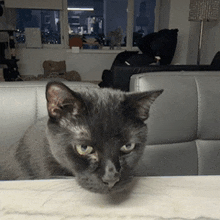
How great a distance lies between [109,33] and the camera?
17.4 ft

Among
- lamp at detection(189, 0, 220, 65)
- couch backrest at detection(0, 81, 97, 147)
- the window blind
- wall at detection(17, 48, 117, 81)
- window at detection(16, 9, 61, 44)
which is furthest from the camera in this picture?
wall at detection(17, 48, 117, 81)

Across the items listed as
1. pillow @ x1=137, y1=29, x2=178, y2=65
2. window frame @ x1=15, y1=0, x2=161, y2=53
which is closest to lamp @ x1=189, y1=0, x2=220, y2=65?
pillow @ x1=137, y1=29, x2=178, y2=65

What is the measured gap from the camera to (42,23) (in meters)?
5.17

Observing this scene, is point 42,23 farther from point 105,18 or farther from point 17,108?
point 17,108

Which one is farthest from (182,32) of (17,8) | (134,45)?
(17,8)

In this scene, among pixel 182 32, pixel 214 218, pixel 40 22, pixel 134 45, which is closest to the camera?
pixel 214 218

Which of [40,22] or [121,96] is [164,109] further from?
[40,22]

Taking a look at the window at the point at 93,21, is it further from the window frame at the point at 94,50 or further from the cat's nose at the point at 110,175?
the cat's nose at the point at 110,175

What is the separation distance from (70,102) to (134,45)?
208 inches

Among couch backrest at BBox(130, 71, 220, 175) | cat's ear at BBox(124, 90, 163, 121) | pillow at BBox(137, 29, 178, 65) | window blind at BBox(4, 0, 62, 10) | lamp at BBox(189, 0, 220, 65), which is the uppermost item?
window blind at BBox(4, 0, 62, 10)

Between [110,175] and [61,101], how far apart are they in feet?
0.71

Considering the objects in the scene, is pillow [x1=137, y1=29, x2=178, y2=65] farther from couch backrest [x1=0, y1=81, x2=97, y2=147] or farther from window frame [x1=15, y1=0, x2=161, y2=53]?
couch backrest [x1=0, y1=81, x2=97, y2=147]

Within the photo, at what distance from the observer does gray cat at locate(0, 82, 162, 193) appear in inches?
18.5

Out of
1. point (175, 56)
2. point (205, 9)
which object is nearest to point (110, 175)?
point (205, 9)
